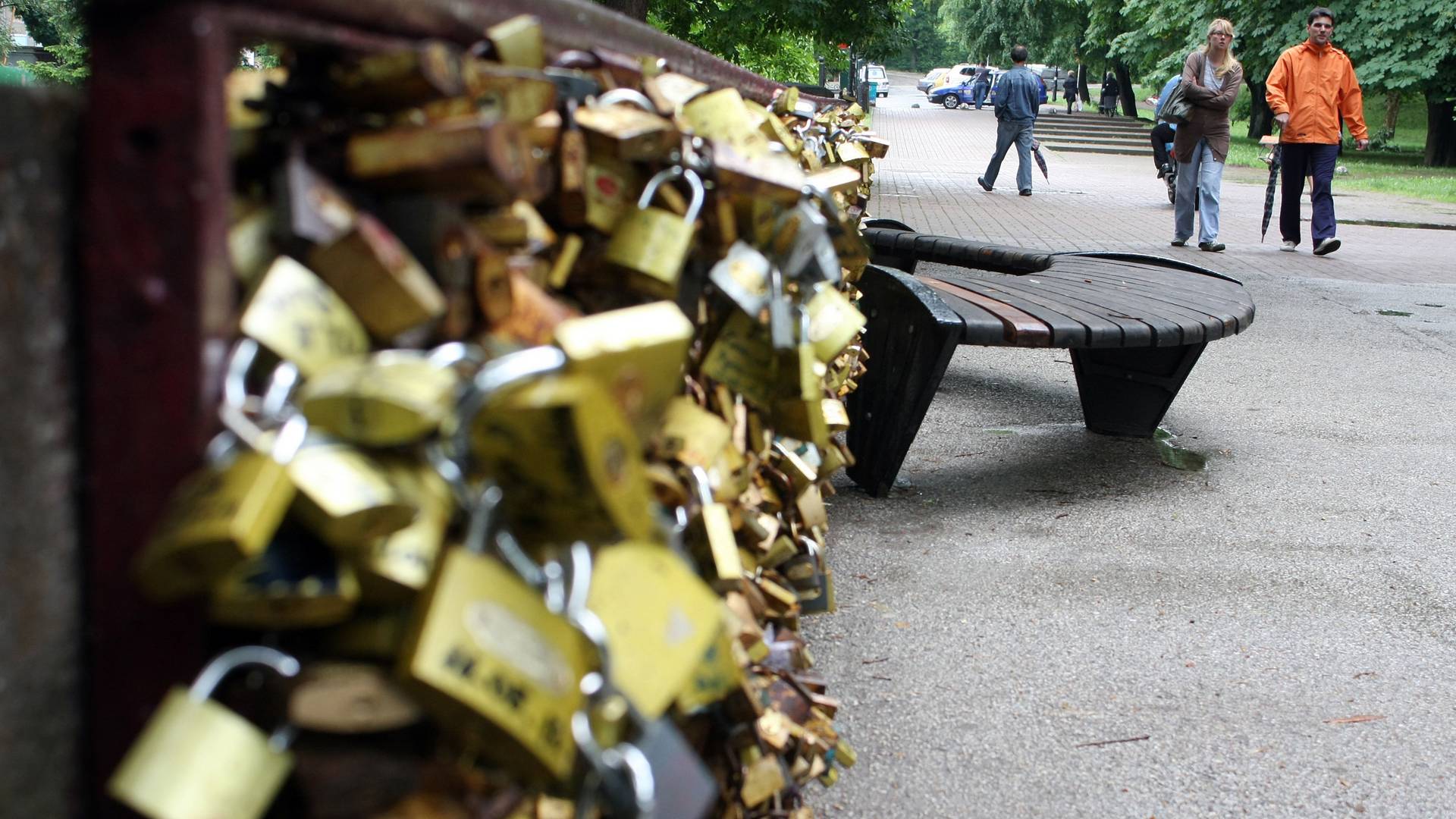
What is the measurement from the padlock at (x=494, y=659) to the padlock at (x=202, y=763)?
0.10 metres

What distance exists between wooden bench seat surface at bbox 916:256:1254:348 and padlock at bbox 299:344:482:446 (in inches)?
100

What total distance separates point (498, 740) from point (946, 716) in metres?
1.53

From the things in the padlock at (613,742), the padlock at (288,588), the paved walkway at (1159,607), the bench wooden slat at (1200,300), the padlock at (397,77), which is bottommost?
the paved walkway at (1159,607)

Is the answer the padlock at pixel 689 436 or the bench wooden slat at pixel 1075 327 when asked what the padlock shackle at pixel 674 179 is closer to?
the padlock at pixel 689 436

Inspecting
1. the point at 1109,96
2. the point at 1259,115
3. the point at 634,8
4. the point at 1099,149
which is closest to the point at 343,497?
the point at 634,8

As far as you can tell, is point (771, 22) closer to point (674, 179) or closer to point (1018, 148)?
point (1018, 148)

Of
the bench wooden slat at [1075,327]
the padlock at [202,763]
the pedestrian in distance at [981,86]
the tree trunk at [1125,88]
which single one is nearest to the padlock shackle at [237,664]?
the padlock at [202,763]

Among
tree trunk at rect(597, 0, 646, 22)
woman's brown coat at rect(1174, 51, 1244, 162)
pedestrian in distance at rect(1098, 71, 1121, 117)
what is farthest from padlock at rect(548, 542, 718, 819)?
pedestrian in distance at rect(1098, 71, 1121, 117)

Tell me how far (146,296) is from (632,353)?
0.29 metres

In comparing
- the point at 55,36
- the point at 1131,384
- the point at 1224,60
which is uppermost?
the point at 55,36

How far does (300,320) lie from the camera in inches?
30.5

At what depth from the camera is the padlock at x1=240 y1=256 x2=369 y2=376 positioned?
0.75 m

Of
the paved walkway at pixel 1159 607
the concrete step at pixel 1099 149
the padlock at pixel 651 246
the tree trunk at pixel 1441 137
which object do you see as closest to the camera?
the padlock at pixel 651 246

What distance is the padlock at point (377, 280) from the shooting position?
795 millimetres
